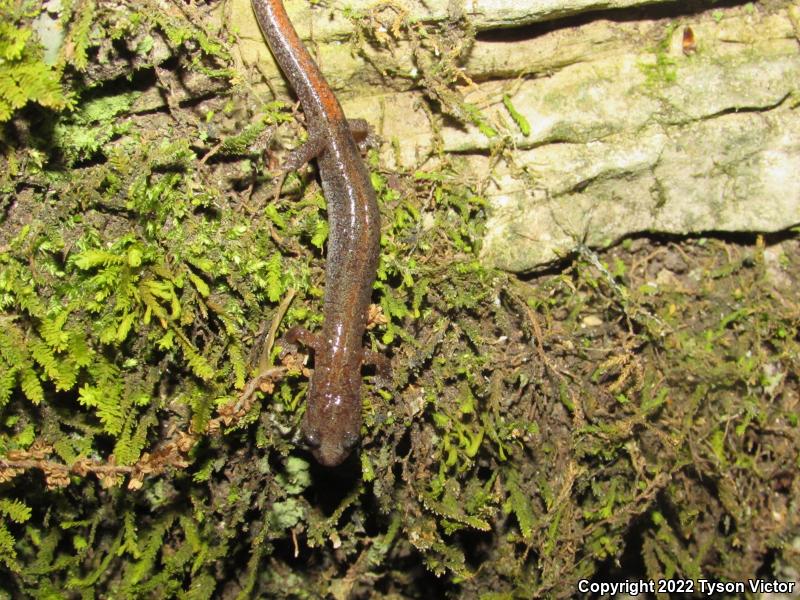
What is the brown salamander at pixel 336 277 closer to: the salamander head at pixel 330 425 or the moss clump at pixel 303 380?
the salamander head at pixel 330 425

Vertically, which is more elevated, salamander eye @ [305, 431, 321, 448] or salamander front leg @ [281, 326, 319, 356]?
salamander front leg @ [281, 326, 319, 356]

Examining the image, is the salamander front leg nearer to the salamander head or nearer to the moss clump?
the moss clump

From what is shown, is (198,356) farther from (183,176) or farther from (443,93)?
(443,93)

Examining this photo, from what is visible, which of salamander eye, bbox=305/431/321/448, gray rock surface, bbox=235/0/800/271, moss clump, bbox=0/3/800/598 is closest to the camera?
moss clump, bbox=0/3/800/598

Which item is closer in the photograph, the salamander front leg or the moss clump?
the moss clump

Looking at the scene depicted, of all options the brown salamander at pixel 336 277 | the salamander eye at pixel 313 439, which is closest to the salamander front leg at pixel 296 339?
the brown salamander at pixel 336 277

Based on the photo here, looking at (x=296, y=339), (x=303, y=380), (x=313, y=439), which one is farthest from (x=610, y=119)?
(x=313, y=439)

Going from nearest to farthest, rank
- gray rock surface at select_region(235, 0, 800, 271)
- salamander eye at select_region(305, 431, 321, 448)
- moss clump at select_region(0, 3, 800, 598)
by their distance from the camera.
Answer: moss clump at select_region(0, 3, 800, 598), salamander eye at select_region(305, 431, 321, 448), gray rock surface at select_region(235, 0, 800, 271)

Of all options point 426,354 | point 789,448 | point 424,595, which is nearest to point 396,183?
point 426,354

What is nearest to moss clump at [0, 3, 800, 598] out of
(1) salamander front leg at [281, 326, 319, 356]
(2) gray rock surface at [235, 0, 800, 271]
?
(1) salamander front leg at [281, 326, 319, 356]
